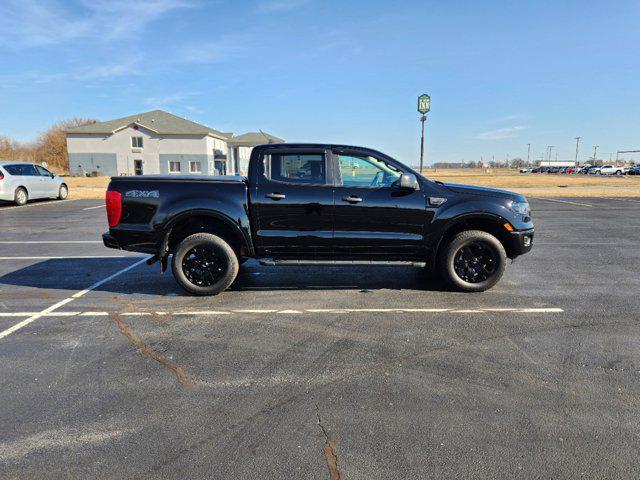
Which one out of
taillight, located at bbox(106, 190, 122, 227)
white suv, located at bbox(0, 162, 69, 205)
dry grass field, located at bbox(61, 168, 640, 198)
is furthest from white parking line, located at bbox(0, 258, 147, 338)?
dry grass field, located at bbox(61, 168, 640, 198)

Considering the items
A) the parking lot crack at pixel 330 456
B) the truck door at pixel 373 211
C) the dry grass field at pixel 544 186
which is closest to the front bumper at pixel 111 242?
the truck door at pixel 373 211

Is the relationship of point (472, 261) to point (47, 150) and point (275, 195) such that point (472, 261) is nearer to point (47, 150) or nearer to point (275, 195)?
point (275, 195)

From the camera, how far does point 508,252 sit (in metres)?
6.00

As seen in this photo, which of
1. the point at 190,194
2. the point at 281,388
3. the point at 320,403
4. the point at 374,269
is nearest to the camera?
the point at 320,403

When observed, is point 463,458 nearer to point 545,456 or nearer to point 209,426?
point 545,456

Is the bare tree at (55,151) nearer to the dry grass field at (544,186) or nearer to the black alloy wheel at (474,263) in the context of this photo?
the dry grass field at (544,186)

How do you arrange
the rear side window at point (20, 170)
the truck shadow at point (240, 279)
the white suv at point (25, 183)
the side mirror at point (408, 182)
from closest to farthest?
the side mirror at point (408, 182), the truck shadow at point (240, 279), the white suv at point (25, 183), the rear side window at point (20, 170)

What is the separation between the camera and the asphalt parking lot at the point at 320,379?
2578mm

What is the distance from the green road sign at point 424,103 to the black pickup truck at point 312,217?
60.7ft

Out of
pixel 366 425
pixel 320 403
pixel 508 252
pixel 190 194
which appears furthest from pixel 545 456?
pixel 190 194

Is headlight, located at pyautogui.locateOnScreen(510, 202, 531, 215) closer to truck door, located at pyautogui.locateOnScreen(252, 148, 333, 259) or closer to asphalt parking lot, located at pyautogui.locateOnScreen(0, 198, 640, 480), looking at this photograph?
asphalt parking lot, located at pyautogui.locateOnScreen(0, 198, 640, 480)

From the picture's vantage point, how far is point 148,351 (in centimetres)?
405

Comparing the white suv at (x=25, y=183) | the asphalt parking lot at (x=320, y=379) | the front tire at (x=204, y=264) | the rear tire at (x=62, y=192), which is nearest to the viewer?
the asphalt parking lot at (x=320, y=379)

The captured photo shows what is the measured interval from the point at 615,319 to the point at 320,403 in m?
3.74
